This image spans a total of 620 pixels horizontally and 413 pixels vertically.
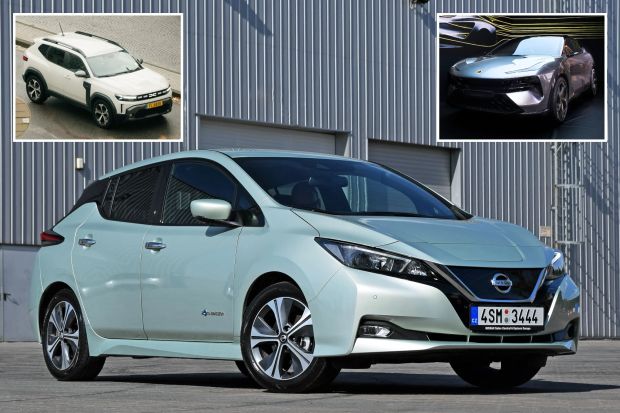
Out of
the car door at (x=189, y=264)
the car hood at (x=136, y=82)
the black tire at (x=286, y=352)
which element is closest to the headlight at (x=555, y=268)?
the black tire at (x=286, y=352)

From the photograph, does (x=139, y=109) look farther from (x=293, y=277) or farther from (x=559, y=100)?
(x=293, y=277)

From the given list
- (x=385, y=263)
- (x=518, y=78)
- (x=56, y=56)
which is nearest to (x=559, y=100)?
(x=518, y=78)

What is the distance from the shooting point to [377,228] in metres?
8.45

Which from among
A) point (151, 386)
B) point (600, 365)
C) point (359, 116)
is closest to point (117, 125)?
point (359, 116)

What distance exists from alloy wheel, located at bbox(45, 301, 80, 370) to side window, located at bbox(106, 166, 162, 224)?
786 mm

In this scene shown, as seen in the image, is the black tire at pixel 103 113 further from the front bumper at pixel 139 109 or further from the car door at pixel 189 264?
the car door at pixel 189 264

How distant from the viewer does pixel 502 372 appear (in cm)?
978

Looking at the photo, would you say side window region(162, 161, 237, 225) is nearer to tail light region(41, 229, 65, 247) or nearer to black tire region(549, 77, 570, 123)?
tail light region(41, 229, 65, 247)

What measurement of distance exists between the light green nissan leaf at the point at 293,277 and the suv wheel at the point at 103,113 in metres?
14.0

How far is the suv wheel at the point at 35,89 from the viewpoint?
2420 centimetres

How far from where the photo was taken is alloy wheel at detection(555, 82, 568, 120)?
31.0 metres

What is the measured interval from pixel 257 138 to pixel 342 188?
55.9 feet

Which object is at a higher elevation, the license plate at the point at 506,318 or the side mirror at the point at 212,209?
the side mirror at the point at 212,209

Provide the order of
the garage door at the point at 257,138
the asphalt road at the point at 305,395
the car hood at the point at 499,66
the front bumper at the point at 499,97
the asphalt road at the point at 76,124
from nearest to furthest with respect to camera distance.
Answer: the asphalt road at the point at 305,395
the asphalt road at the point at 76,124
the garage door at the point at 257,138
the car hood at the point at 499,66
the front bumper at the point at 499,97
